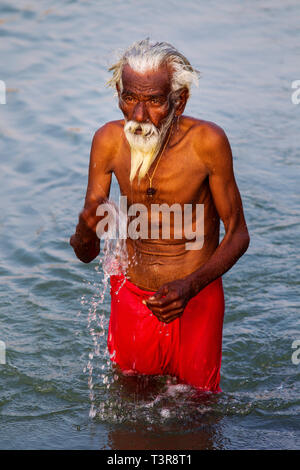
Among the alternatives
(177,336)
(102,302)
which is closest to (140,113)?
(177,336)

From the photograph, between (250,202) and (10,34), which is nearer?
(250,202)

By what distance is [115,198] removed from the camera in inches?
183

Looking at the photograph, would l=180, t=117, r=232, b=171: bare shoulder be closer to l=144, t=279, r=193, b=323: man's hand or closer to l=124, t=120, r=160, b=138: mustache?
l=124, t=120, r=160, b=138: mustache

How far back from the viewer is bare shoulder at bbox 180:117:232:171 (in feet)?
13.0

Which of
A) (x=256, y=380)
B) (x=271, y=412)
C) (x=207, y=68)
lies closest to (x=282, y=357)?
(x=256, y=380)

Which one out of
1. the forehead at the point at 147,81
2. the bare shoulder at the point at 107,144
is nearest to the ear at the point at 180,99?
the forehead at the point at 147,81

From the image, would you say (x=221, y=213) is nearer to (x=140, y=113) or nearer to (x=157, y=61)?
(x=140, y=113)

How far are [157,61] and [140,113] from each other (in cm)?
25

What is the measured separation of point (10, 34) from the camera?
1277cm

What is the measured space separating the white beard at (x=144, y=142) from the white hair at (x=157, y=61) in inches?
6.0

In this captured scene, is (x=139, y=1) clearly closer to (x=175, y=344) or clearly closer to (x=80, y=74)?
(x=80, y=74)

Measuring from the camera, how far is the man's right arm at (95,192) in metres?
4.11

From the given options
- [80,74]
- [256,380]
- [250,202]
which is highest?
[80,74]

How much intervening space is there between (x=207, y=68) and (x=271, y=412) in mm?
7449
